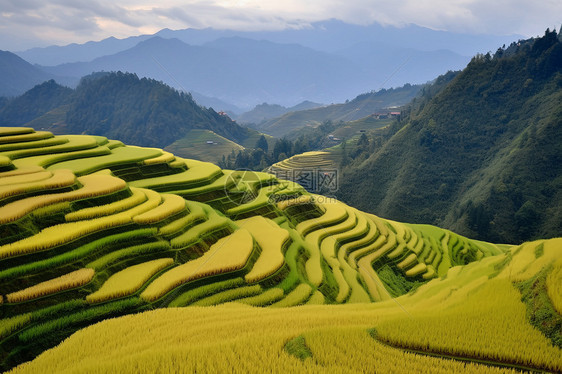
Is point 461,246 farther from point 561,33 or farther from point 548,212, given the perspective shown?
point 561,33

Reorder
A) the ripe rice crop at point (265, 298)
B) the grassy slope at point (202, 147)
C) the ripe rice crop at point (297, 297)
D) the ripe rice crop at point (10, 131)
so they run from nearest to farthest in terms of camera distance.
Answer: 1. the ripe rice crop at point (265, 298)
2. the ripe rice crop at point (297, 297)
3. the ripe rice crop at point (10, 131)
4. the grassy slope at point (202, 147)

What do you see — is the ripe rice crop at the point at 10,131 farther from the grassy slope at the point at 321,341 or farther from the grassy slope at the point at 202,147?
the grassy slope at the point at 202,147

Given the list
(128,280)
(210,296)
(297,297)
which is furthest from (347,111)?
(128,280)

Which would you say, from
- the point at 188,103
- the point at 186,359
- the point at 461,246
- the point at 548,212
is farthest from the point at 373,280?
the point at 188,103

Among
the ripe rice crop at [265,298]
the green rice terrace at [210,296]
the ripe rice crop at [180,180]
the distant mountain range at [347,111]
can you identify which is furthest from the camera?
the distant mountain range at [347,111]

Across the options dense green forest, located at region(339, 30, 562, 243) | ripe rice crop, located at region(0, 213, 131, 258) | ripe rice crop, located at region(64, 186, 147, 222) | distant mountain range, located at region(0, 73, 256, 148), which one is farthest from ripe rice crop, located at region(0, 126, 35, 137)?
distant mountain range, located at region(0, 73, 256, 148)

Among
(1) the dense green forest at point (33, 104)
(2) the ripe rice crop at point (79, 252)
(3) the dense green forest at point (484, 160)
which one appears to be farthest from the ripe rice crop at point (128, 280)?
(1) the dense green forest at point (33, 104)

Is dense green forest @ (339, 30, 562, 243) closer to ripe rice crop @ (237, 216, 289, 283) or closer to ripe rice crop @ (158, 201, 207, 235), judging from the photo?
ripe rice crop @ (237, 216, 289, 283)
